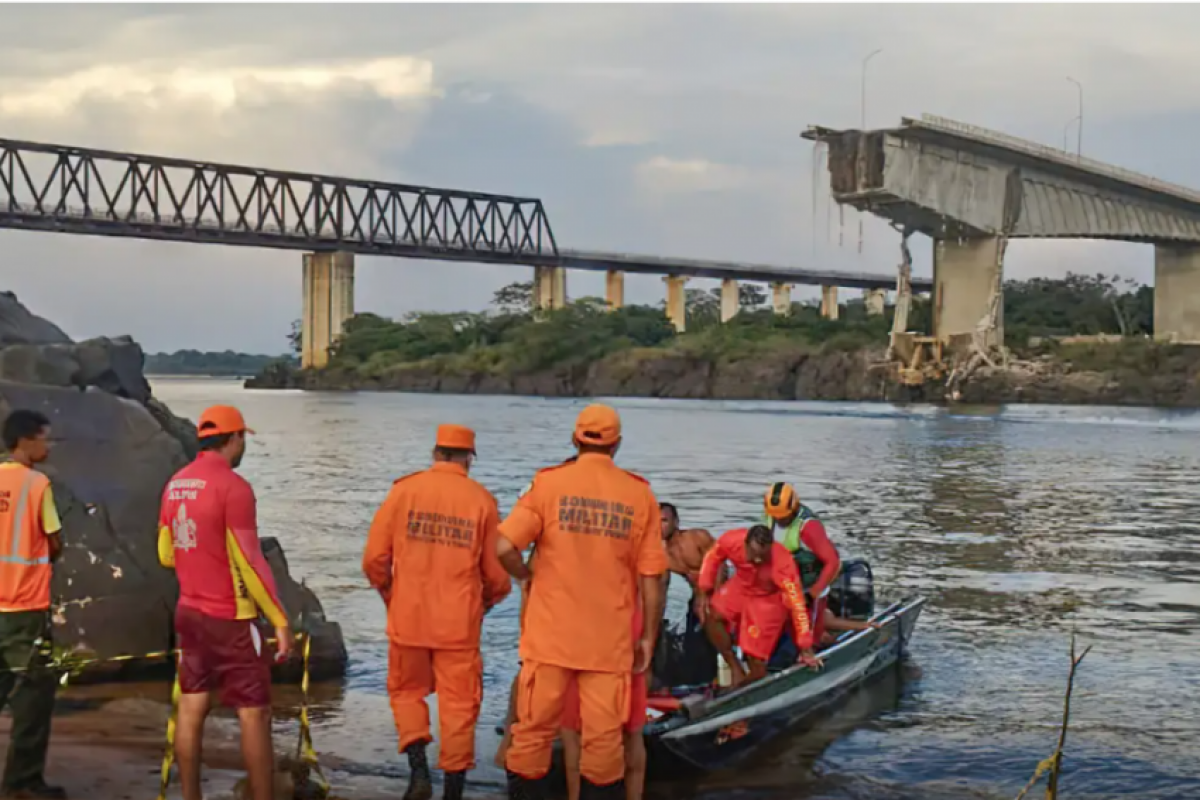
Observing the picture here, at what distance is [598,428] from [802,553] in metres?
4.03

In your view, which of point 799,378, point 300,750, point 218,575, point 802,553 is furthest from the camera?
point 799,378

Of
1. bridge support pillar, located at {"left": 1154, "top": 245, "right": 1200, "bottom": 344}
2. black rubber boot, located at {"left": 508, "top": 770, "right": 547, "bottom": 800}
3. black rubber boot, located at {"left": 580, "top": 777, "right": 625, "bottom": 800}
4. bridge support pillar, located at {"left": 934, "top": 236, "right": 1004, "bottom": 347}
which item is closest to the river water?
black rubber boot, located at {"left": 508, "top": 770, "right": 547, "bottom": 800}

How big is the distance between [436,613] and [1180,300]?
90417 mm

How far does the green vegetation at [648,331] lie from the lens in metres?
110

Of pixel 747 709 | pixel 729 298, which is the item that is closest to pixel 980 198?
pixel 747 709

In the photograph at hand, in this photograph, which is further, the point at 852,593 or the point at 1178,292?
the point at 1178,292

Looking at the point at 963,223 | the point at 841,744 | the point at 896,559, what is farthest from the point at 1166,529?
the point at 963,223

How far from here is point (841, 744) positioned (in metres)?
10.3

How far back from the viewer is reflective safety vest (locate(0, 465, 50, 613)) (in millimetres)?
7008

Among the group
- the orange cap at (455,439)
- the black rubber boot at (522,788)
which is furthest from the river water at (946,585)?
the orange cap at (455,439)

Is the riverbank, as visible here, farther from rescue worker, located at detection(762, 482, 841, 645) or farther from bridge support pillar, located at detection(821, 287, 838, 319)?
rescue worker, located at detection(762, 482, 841, 645)

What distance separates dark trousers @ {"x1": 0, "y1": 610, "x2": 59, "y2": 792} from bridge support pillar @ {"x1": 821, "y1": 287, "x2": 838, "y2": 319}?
157308mm

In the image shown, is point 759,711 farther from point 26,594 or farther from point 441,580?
point 26,594

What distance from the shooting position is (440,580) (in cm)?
721
